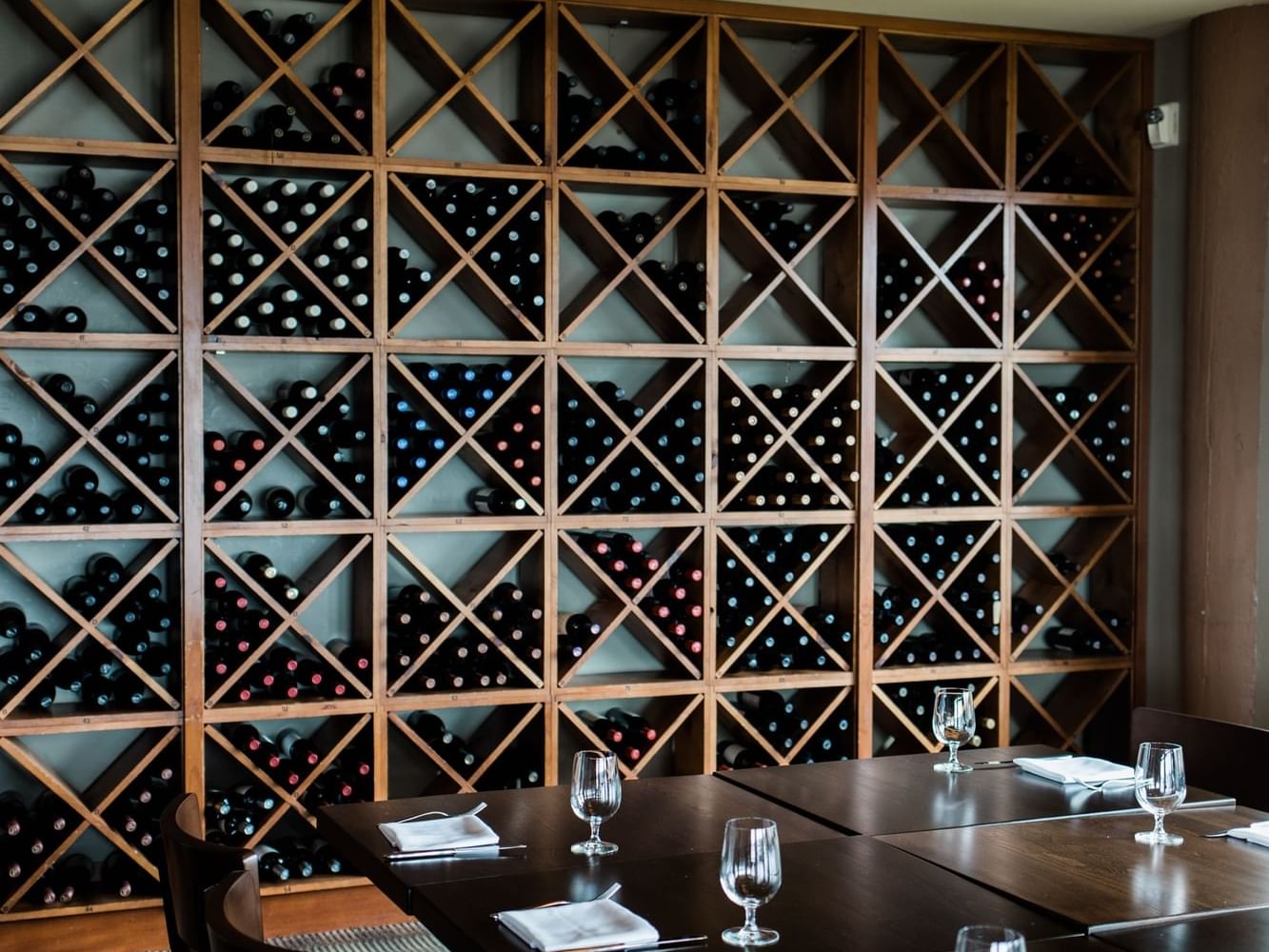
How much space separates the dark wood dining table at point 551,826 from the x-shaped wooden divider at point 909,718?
5.84ft

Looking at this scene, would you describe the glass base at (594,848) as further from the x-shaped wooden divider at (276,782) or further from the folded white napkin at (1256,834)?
the x-shaped wooden divider at (276,782)

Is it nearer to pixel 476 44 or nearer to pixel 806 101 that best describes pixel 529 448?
pixel 476 44

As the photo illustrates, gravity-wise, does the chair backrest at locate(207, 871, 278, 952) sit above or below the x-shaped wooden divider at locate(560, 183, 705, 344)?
below

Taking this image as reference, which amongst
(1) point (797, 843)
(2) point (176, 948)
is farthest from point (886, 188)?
(2) point (176, 948)

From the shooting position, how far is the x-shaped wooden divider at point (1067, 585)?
4312 millimetres

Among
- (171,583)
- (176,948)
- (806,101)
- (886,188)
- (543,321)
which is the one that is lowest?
(176,948)

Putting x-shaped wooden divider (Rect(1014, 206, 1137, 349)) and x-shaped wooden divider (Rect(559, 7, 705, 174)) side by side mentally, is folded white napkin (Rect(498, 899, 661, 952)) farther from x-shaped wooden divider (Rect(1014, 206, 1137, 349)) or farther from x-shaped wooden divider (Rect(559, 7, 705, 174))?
x-shaped wooden divider (Rect(1014, 206, 1137, 349))

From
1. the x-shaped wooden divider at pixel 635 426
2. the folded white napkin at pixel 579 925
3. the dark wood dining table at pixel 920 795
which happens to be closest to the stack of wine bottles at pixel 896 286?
the x-shaped wooden divider at pixel 635 426

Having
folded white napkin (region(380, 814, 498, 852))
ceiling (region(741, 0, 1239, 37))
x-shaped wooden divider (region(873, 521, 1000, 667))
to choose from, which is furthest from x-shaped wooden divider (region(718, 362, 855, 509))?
folded white napkin (region(380, 814, 498, 852))

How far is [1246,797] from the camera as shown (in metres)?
2.66

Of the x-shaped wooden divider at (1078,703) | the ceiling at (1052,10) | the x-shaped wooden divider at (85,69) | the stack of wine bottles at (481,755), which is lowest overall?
the stack of wine bottles at (481,755)

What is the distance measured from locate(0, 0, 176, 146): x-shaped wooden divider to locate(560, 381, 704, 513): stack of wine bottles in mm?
1316

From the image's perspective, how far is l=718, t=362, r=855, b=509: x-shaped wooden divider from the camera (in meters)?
3.97

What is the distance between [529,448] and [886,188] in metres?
1.36
